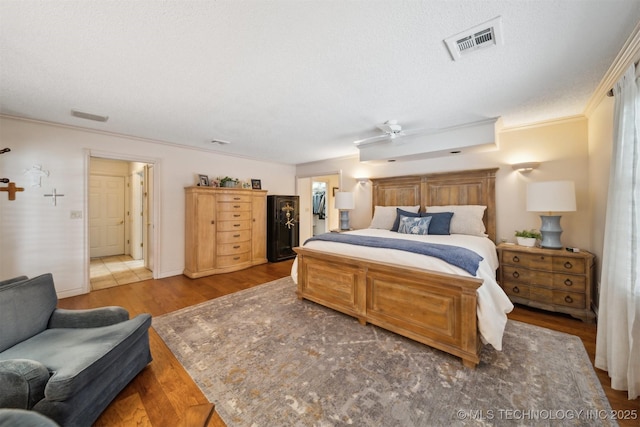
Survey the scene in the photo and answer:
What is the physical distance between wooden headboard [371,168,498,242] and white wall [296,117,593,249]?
102mm

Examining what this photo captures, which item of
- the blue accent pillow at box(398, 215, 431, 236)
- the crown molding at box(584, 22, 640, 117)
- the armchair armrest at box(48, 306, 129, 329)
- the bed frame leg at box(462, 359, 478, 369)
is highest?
the crown molding at box(584, 22, 640, 117)

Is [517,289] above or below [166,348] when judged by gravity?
above

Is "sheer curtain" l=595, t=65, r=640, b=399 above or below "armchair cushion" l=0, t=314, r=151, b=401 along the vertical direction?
above

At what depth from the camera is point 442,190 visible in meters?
3.90

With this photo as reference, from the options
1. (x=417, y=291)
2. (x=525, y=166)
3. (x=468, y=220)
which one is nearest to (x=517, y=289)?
(x=468, y=220)

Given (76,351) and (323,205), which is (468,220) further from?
(323,205)

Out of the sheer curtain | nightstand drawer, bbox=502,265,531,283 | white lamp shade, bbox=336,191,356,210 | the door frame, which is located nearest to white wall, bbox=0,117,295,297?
the door frame

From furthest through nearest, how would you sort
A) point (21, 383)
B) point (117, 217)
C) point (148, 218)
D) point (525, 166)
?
1. point (117, 217)
2. point (148, 218)
3. point (525, 166)
4. point (21, 383)

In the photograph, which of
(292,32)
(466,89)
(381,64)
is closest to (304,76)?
(292,32)

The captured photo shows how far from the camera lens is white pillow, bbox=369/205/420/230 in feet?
13.3

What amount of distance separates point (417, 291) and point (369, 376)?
32.3 inches

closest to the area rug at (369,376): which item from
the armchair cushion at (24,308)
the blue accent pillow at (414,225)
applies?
the armchair cushion at (24,308)

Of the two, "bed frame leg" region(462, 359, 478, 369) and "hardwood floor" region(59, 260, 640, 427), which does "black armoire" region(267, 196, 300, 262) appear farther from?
"bed frame leg" region(462, 359, 478, 369)

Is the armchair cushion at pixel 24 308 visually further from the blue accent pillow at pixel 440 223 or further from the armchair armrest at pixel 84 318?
the blue accent pillow at pixel 440 223
